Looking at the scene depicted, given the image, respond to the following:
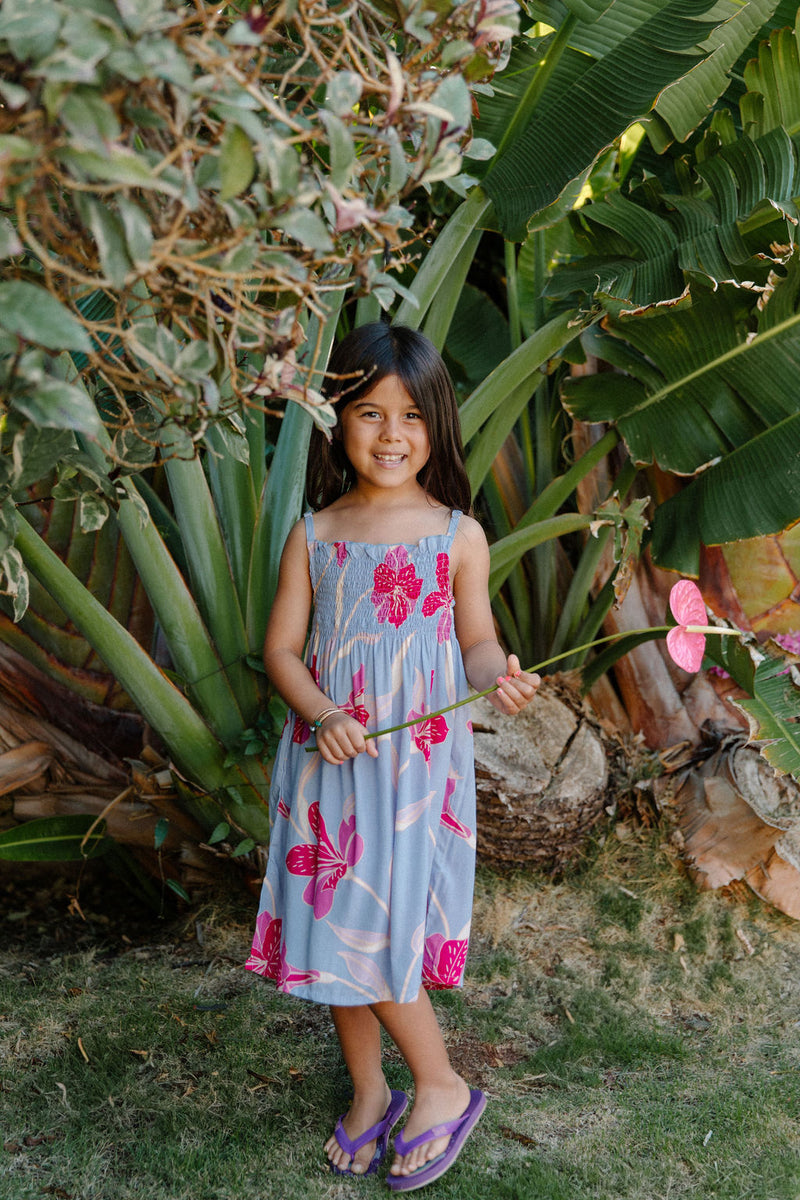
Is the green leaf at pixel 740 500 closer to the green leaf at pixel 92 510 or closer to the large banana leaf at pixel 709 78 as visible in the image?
the large banana leaf at pixel 709 78

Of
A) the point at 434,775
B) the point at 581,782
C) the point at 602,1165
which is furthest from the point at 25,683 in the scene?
Result: the point at 602,1165

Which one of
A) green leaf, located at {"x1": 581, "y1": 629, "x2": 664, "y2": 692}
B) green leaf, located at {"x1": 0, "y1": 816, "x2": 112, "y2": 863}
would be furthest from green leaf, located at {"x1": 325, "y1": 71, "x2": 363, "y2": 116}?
green leaf, located at {"x1": 581, "y1": 629, "x2": 664, "y2": 692}

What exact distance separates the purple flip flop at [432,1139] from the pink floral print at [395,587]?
777 mm

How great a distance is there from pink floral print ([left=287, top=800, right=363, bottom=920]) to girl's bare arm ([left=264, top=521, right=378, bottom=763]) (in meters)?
0.12

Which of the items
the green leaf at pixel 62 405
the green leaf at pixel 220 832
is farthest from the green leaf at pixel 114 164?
the green leaf at pixel 220 832

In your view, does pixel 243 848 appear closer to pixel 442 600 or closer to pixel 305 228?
pixel 442 600

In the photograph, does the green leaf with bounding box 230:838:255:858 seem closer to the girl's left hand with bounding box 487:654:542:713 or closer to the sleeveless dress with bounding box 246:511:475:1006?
the sleeveless dress with bounding box 246:511:475:1006

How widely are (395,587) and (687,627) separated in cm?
48

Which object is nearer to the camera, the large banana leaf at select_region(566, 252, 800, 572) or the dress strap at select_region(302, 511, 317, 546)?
the dress strap at select_region(302, 511, 317, 546)

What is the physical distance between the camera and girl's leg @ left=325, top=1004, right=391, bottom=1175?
155 centimetres

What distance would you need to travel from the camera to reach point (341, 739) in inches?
54.8

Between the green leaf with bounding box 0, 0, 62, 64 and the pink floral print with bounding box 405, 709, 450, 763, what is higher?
the green leaf with bounding box 0, 0, 62, 64

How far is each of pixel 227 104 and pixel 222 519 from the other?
1.41m

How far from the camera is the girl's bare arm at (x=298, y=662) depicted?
55.0 inches
